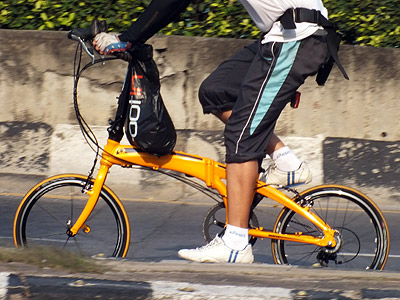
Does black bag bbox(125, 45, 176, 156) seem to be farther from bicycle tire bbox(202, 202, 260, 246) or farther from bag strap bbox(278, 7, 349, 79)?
bag strap bbox(278, 7, 349, 79)

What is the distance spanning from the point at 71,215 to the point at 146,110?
92 cm

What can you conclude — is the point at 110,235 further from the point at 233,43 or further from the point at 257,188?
the point at 233,43

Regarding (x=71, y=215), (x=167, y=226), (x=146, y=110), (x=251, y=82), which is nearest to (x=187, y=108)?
(x=167, y=226)

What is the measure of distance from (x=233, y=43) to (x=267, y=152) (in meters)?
2.92

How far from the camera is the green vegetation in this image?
7953 mm

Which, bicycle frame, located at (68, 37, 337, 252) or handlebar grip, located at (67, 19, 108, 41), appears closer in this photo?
Result: handlebar grip, located at (67, 19, 108, 41)

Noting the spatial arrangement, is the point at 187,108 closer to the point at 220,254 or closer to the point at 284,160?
the point at 284,160

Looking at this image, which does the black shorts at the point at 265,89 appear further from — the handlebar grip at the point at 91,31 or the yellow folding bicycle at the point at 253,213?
the handlebar grip at the point at 91,31

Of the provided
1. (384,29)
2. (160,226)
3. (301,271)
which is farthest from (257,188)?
(384,29)

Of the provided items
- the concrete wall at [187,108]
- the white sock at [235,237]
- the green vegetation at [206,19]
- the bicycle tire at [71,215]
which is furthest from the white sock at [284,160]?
the green vegetation at [206,19]

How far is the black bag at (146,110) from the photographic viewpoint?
4.44m

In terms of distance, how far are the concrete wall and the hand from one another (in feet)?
10.4

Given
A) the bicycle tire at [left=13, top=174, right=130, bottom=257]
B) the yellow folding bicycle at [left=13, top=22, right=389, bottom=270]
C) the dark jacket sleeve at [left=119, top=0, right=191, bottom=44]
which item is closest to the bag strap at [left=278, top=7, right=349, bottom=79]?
the dark jacket sleeve at [left=119, top=0, right=191, bottom=44]

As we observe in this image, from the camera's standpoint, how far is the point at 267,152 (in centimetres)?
472
